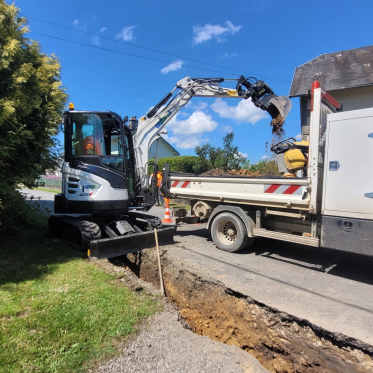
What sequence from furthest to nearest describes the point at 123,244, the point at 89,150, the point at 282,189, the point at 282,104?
the point at 282,104 < the point at 89,150 < the point at 123,244 < the point at 282,189

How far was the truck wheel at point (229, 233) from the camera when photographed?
5.68 meters

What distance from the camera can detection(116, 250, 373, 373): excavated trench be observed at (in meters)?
2.90

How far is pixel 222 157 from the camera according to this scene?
16234 mm

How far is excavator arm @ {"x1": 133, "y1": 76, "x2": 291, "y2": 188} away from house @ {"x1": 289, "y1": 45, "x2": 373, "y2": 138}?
7.06 meters

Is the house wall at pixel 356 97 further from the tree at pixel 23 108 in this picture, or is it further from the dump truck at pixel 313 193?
the tree at pixel 23 108

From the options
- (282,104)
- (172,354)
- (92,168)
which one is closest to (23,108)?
(92,168)

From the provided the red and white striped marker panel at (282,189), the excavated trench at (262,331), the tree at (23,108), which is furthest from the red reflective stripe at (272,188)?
the tree at (23,108)

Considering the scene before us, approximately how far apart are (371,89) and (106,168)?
41.6ft

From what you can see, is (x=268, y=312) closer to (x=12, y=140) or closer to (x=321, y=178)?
(x=321, y=178)

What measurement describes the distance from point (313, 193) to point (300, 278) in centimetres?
144

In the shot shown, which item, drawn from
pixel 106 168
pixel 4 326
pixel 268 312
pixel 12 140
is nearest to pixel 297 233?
pixel 268 312

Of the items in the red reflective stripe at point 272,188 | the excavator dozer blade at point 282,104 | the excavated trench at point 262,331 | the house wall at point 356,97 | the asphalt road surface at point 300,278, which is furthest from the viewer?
the house wall at point 356,97

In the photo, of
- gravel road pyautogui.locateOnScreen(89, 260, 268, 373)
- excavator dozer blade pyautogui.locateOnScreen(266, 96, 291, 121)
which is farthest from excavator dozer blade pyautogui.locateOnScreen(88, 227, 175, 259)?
excavator dozer blade pyautogui.locateOnScreen(266, 96, 291, 121)

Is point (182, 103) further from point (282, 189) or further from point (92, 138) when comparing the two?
A: point (282, 189)
